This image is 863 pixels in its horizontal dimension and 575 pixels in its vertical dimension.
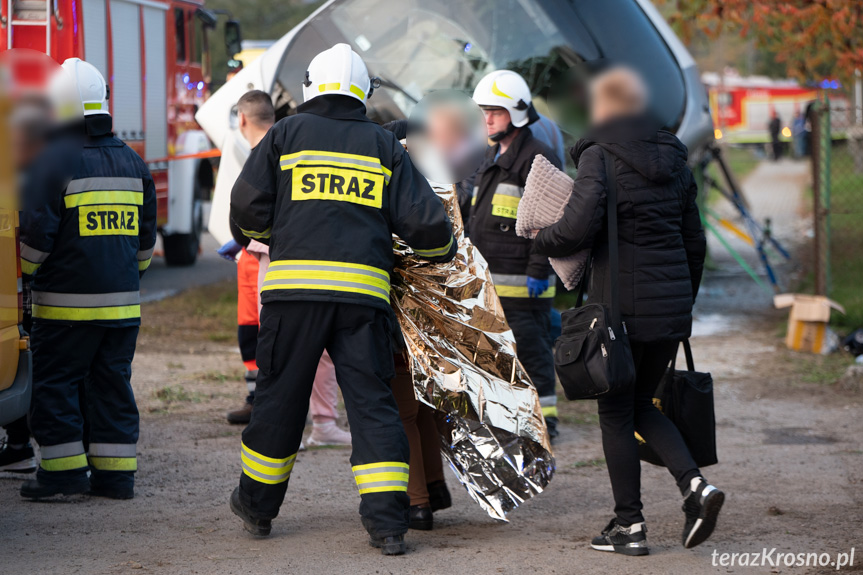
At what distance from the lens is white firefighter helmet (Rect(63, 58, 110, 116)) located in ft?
14.3

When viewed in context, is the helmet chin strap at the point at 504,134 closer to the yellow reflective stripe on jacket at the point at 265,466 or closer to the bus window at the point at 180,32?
the yellow reflective stripe on jacket at the point at 265,466

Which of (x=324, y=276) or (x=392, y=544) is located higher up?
(x=324, y=276)

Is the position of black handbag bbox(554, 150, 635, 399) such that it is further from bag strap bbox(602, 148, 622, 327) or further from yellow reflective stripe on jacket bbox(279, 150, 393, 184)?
yellow reflective stripe on jacket bbox(279, 150, 393, 184)

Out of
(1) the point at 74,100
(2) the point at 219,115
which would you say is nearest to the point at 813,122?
(2) the point at 219,115

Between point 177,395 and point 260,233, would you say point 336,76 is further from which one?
point 177,395

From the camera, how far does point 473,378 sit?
4.18m

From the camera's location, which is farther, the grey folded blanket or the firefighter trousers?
the firefighter trousers

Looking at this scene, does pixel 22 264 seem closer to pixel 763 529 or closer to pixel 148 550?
pixel 148 550

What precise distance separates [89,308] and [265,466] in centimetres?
114

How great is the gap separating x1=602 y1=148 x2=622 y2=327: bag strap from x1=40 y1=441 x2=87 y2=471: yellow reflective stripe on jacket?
2340mm

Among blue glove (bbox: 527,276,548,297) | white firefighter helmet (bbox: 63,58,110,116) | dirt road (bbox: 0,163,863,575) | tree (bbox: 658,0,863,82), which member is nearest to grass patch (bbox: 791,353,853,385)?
dirt road (bbox: 0,163,863,575)

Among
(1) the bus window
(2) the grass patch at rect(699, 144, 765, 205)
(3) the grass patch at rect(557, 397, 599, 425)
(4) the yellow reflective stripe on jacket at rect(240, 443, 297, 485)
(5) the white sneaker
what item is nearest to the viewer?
(4) the yellow reflective stripe on jacket at rect(240, 443, 297, 485)

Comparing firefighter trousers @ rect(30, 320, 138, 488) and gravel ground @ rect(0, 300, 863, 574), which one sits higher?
firefighter trousers @ rect(30, 320, 138, 488)

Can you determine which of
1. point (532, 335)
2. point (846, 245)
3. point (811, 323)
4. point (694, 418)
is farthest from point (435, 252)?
point (846, 245)
